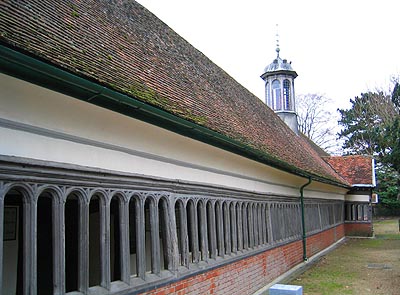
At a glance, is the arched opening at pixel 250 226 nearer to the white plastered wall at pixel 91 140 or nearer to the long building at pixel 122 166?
the long building at pixel 122 166

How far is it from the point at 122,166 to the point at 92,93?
124cm

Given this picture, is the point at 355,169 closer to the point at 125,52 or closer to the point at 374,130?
the point at 374,130

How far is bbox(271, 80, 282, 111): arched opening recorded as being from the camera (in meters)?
24.9

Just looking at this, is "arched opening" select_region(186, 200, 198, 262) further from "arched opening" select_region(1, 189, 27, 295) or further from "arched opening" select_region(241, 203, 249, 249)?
"arched opening" select_region(1, 189, 27, 295)

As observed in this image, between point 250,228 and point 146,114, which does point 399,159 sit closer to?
→ point 250,228

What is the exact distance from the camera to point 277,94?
25031 millimetres

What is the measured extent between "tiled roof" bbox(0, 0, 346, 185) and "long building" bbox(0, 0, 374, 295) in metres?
0.03

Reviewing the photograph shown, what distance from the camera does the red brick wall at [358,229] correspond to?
79.1 feet

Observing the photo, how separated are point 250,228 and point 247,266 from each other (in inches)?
34.9

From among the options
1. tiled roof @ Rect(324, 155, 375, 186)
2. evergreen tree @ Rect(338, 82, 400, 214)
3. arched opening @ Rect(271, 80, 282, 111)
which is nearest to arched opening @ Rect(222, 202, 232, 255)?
arched opening @ Rect(271, 80, 282, 111)

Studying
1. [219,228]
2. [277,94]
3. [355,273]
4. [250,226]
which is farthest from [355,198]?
[219,228]

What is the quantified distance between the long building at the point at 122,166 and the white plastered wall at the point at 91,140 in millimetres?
13

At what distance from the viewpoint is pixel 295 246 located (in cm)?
1313

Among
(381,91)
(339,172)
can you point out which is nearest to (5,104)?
(339,172)
